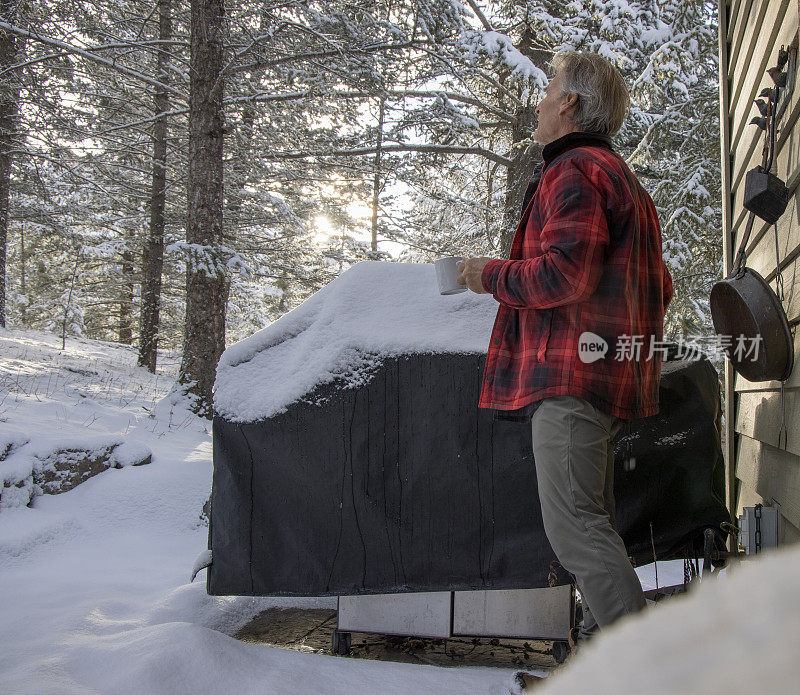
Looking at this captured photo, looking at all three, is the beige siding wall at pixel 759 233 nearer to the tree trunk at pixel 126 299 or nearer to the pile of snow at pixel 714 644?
the pile of snow at pixel 714 644

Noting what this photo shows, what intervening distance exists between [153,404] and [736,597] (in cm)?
798

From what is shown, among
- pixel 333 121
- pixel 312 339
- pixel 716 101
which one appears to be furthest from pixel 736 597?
pixel 333 121

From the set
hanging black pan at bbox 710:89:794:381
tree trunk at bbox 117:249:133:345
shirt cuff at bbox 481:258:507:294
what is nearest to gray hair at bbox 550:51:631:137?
shirt cuff at bbox 481:258:507:294

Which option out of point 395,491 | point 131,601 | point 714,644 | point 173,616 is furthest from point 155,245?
point 714,644

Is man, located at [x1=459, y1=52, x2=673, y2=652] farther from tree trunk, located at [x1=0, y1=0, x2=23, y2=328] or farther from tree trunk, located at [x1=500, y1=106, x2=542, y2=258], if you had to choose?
tree trunk, located at [x1=500, y1=106, x2=542, y2=258]

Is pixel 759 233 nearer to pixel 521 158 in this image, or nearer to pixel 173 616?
pixel 173 616

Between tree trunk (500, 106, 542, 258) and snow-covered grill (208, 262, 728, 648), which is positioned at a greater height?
tree trunk (500, 106, 542, 258)

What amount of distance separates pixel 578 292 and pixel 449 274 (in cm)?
47

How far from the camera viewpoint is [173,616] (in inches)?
98.0

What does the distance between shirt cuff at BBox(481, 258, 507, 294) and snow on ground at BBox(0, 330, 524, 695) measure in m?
1.28

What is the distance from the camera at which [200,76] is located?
7.01m

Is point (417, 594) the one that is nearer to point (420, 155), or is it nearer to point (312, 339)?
point (312, 339)

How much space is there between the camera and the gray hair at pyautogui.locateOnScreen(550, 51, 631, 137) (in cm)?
187

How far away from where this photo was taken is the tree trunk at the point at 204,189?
22.9ft
